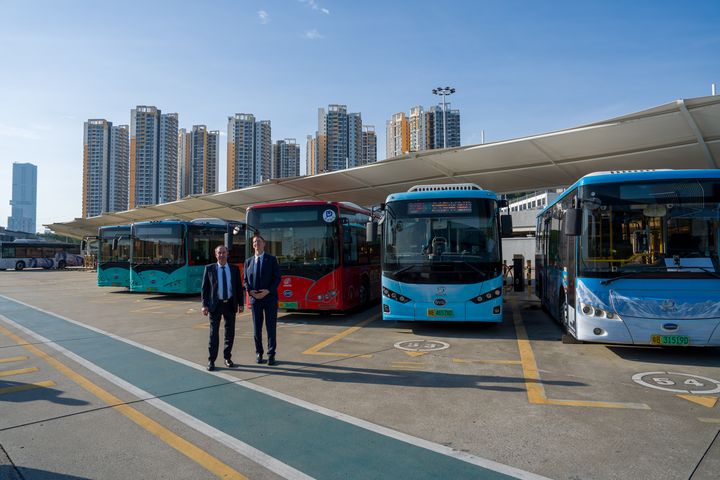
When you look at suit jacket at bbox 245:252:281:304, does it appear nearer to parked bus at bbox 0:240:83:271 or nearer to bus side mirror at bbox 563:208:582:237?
bus side mirror at bbox 563:208:582:237

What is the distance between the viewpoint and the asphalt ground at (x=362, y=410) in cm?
345

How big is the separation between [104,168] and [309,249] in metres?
67.8

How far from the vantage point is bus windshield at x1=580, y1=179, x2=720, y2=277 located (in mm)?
6492

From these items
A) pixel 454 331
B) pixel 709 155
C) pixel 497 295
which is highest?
pixel 709 155

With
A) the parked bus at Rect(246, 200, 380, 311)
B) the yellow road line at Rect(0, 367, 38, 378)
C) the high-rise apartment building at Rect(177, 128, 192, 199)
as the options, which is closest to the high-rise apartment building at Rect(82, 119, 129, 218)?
the high-rise apartment building at Rect(177, 128, 192, 199)

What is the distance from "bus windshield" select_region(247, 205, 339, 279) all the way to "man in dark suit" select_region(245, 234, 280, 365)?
4197 mm

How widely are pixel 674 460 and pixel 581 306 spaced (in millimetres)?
3657

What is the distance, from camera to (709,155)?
1393cm

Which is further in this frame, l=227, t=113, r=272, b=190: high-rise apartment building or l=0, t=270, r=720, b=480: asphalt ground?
l=227, t=113, r=272, b=190: high-rise apartment building

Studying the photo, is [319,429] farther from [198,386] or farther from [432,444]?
[198,386]

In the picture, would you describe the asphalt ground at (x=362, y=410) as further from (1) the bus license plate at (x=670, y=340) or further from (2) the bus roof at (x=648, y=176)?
(2) the bus roof at (x=648, y=176)

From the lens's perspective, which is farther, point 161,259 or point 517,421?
point 161,259

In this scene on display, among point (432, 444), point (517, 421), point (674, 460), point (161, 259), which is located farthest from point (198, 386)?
point (161, 259)

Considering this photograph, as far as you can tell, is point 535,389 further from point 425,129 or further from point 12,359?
point 425,129
